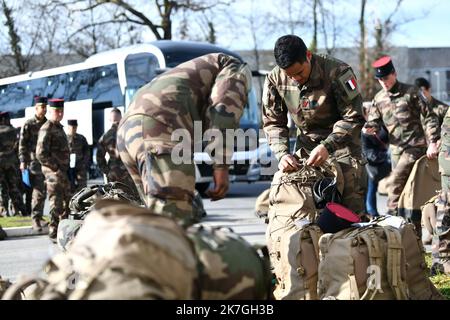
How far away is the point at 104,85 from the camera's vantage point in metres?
21.2

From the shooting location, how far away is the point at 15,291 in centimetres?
307

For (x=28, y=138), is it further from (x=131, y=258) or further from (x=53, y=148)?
(x=131, y=258)

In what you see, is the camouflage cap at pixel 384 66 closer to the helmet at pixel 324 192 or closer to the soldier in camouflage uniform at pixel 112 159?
the helmet at pixel 324 192

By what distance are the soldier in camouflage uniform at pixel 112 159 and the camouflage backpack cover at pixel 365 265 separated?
657 cm

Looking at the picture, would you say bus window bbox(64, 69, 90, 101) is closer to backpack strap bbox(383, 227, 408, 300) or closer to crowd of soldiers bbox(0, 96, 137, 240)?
crowd of soldiers bbox(0, 96, 137, 240)

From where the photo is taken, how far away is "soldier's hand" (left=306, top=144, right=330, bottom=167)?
573 centimetres

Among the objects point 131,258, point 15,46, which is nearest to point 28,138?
point 131,258

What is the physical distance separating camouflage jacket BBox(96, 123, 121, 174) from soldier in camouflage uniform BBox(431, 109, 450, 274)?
6.10 metres

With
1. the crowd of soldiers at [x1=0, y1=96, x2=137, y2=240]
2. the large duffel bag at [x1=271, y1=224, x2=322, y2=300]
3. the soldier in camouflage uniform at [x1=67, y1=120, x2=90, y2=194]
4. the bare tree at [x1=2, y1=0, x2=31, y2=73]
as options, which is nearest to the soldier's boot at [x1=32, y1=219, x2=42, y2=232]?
the crowd of soldiers at [x1=0, y1=96, x2=137, y2=240]

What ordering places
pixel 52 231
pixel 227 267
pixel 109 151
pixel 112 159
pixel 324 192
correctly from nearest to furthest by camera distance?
pixel 227 267
pixel 324 192
pixel 52 231
pixel 112 159
pixel 109 151

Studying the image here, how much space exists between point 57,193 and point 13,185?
409cm

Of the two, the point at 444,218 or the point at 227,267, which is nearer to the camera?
the point at 227,267
